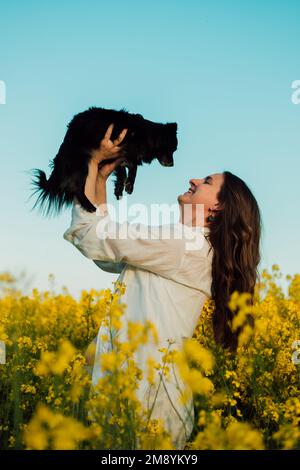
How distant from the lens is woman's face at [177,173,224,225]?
3.13 metres

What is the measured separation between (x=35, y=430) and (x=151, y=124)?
126 inches

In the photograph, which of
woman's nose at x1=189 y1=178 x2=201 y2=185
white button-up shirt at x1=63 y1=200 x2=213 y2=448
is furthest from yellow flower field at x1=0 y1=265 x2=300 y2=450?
woman's nose at x1=189 y1=178 x2=201 y2=185

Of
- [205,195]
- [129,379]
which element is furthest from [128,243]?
[129,379]

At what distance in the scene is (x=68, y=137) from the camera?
3.79 metres

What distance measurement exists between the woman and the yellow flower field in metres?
0.13

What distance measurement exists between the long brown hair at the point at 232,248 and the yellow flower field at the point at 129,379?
13cm

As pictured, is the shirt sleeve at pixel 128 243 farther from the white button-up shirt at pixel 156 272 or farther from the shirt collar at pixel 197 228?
the shirt collar at pixel 197 228

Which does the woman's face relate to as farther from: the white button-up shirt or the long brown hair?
the white button-up shirt

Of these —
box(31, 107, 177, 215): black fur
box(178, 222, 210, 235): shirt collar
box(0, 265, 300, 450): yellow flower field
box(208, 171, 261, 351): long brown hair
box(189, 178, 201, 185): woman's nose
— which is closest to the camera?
box(0, 265, 300, 450): yellow flower field

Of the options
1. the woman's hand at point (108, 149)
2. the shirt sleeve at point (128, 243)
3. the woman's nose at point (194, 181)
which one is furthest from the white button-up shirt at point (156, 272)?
the woman's hand at point (108, 149)

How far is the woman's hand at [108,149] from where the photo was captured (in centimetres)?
364
